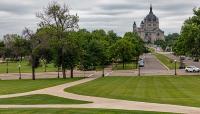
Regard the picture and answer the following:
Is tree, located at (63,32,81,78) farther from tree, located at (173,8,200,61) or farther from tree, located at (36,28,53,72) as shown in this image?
tree, located at (173,8,200,61)

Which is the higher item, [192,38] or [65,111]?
[192,38]

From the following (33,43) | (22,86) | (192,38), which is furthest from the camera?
(192,38)

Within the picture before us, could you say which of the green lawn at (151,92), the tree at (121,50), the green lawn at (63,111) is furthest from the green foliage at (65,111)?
the tree at (121,50)

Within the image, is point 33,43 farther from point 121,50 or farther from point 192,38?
point 121,50

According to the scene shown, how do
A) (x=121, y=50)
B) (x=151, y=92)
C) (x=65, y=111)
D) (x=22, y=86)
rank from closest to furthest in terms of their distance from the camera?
(x=65, y=111)
(x=151, y=92)
(x=22, y=86)
(x=121, y=50)

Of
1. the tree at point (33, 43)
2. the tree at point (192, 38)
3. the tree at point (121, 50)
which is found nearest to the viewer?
the tree at point (33, 43)

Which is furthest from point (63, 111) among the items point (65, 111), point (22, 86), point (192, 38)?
point (192, 38)

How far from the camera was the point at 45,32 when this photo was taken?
2729 inches

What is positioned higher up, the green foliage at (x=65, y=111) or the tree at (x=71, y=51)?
the tree at (x=71, y=51)

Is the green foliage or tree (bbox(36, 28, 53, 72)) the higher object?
tree (bbox(36, 28, 53, 72))

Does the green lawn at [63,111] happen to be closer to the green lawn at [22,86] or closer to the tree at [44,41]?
the green lawn at [22,86]

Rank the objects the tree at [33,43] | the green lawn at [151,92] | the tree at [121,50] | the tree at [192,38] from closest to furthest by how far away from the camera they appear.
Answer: the green lawn at [151,92] → the tree at [33,43] → the tree at [192,38] → the tree at [121,50]

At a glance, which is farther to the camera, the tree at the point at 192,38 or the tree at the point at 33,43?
the tree at the point at 192,38

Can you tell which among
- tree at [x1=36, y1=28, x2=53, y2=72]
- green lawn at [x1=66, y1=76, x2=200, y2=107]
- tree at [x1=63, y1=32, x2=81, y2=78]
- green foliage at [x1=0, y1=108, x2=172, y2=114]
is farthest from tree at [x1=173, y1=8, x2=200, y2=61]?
green foliage at [x1=0, y1=108, x2=172, y2=114]
